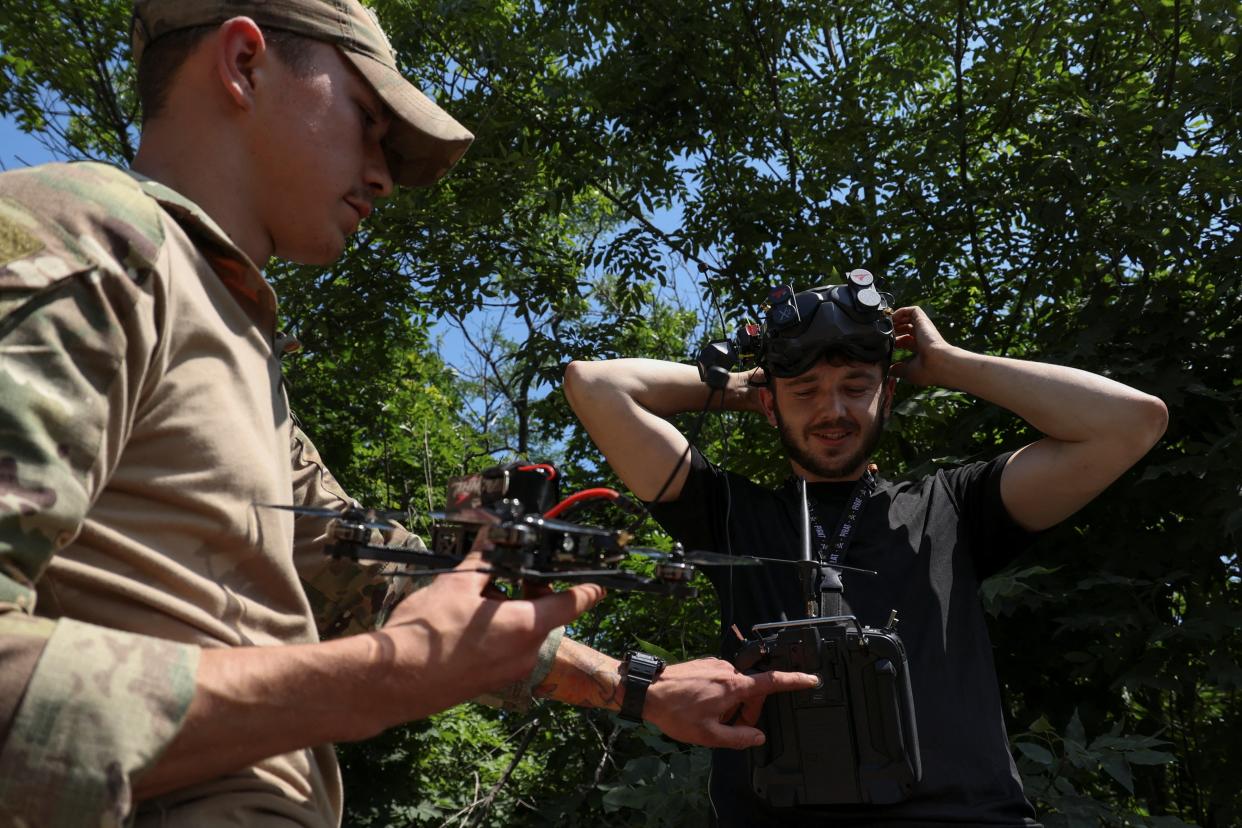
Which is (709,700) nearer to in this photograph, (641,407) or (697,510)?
(697,510)

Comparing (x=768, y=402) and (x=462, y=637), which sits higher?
(x=768, y=402)

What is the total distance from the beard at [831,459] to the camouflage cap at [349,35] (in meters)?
1.49

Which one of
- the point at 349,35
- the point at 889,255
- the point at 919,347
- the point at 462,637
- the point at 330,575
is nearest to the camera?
the point at 462,637

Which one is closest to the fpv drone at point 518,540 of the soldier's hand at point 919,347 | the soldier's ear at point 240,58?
the soldier's ear at point 240,58

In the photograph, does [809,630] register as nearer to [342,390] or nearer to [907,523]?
[907,523]

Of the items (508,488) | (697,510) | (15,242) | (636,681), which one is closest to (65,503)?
(15,242)

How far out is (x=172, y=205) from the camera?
1475mm

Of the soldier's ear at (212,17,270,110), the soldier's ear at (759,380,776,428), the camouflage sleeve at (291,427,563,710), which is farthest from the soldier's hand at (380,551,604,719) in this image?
the soldier's ear at (759,380,776,428)

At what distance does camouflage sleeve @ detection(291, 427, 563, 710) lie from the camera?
207 cm

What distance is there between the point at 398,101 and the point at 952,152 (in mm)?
5430

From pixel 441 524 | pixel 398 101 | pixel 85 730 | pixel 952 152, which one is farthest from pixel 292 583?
pixel 952 152

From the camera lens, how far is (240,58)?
175 cm

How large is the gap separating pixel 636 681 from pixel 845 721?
0.52m

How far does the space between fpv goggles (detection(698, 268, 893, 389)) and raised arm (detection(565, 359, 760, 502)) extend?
0.20m
